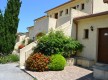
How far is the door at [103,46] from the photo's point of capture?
15.6 m

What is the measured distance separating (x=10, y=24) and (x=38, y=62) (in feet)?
29.0

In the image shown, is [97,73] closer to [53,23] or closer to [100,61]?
[100,61]

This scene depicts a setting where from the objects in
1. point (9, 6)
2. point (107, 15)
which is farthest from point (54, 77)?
point (9, 6)

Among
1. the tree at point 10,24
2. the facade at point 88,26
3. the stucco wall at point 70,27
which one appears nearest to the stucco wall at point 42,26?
the facade at point 88,26

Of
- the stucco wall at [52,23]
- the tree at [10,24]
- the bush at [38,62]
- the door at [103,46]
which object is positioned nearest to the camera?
the bush at [38,62]

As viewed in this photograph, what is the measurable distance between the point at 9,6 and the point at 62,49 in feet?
29.9

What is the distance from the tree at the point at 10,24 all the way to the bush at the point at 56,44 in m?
6.35

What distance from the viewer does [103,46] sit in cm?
1584

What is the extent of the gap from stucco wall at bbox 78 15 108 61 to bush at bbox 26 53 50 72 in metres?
3.71

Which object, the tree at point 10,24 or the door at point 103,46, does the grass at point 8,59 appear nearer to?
the tree at point 10,24

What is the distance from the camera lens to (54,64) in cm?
1484

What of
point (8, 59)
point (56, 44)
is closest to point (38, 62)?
point (56, 44)

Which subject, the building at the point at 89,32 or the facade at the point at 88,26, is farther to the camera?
the facade at the point at 88,26

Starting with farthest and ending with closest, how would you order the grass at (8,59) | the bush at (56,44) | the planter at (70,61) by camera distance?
the grass at (8,59) → the planter at (70,61) → the bush at (56,44)
